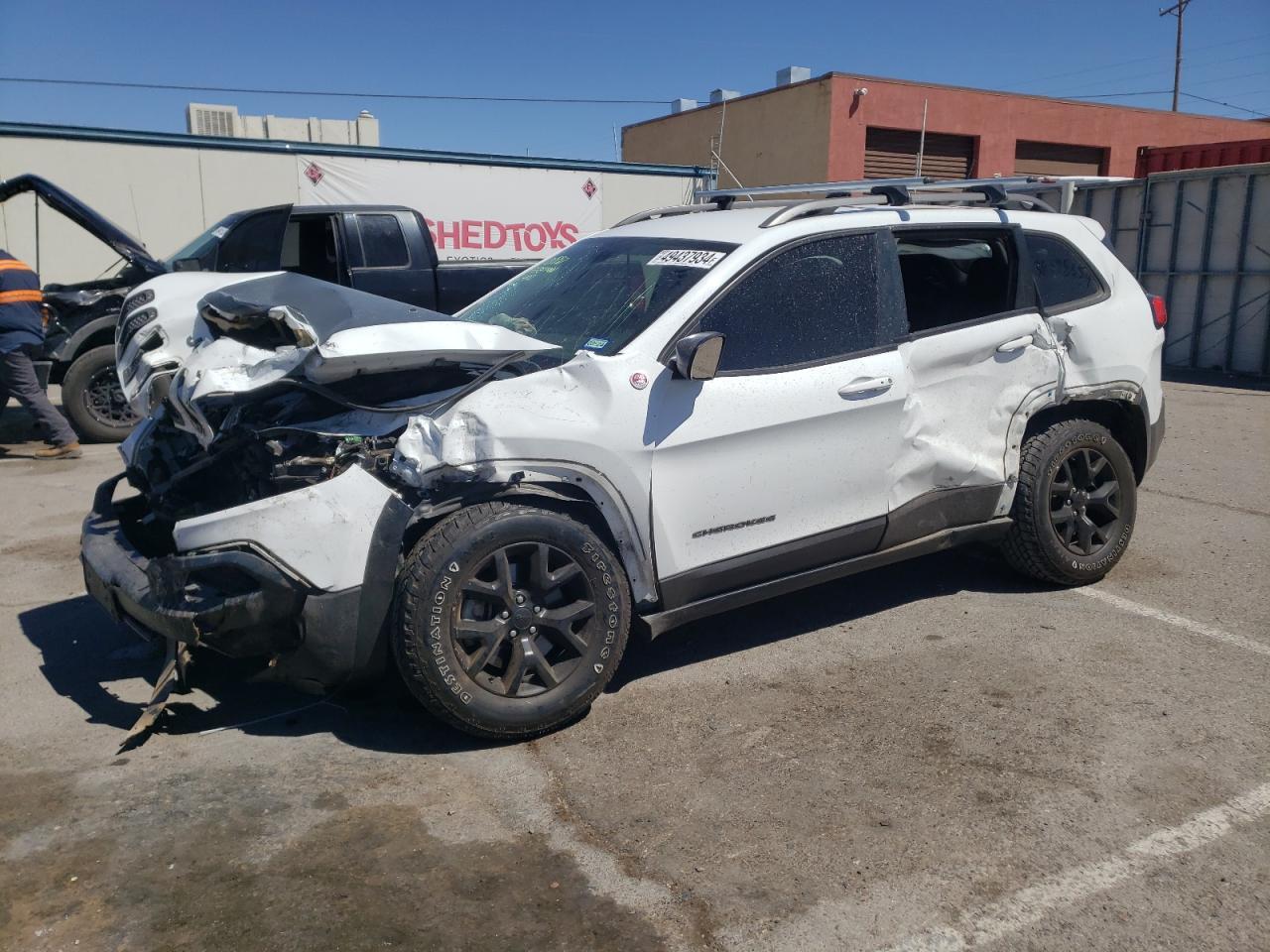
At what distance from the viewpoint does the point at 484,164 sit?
1722cm

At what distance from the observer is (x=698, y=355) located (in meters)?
3.69

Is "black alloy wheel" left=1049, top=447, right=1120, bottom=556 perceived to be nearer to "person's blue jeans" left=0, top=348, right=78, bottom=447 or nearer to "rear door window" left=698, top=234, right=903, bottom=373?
"rear door window" left=698, top=234, right=903, bottom=373

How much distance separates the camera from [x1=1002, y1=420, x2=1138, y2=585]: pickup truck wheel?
188 inches

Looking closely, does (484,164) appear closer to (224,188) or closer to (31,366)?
(224,188)

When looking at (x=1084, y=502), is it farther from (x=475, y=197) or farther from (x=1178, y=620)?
(x=475, y=197)

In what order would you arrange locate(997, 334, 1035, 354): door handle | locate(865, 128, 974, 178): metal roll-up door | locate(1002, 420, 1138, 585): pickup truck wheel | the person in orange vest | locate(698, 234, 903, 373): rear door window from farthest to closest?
locate(865, 128, 974, 178): metal roll-up door → the person in orange vest → locate(1002, 420, 1138, 585): pickup truck wheel → locate(997, 334, 1035, 354): door handle → locate(698, 234, 903, 373): rear door window

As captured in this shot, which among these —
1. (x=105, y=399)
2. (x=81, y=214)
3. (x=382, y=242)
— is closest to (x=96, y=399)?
(x=105, y=399)

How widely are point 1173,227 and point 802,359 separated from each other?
12292mm

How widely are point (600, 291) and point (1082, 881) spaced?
283 centimetres

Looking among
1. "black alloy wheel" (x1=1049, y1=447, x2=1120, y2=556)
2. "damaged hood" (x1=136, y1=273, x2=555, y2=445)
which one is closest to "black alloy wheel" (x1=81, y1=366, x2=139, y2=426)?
"damaged hood" (x1=136, y1=273, x2=555, y2=445)

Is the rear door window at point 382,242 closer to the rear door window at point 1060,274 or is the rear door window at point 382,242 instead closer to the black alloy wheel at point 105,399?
the black alloy wheel at point 105,399

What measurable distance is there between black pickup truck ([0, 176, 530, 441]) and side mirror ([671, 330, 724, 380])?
5.61 meters

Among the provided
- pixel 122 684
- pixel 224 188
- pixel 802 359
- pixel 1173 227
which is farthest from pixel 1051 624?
pixel 224 188

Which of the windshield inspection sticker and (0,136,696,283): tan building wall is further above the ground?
(0,136,696,283): tan building wall
